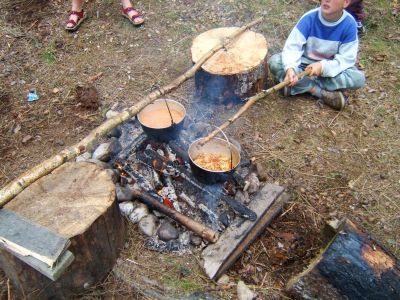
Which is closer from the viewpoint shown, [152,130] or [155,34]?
[152,130]

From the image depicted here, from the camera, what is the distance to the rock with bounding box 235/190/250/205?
12.1 ft

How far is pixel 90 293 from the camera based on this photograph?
315 centimetres

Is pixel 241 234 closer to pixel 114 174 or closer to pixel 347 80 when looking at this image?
pixel 114 174

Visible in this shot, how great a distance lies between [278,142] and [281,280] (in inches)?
69.5

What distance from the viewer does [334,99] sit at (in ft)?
16.1

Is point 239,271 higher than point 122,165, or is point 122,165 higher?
point 122,165

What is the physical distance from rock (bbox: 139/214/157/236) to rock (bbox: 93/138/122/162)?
0.84 m

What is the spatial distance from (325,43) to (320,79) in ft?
1.60

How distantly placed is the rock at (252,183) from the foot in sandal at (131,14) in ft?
11.5

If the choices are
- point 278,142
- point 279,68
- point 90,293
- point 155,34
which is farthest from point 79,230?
point 155,34

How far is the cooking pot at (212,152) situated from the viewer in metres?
3.39

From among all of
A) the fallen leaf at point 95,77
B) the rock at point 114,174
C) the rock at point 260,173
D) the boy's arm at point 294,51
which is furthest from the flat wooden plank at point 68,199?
the boy's arm at point 294,51

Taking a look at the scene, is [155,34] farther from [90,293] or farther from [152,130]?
[90,293]

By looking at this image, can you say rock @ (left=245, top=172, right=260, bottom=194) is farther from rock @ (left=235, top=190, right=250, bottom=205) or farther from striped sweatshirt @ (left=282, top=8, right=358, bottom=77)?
striped sweatshirt @ (left=282, top=8, right=358, bottom=77)
